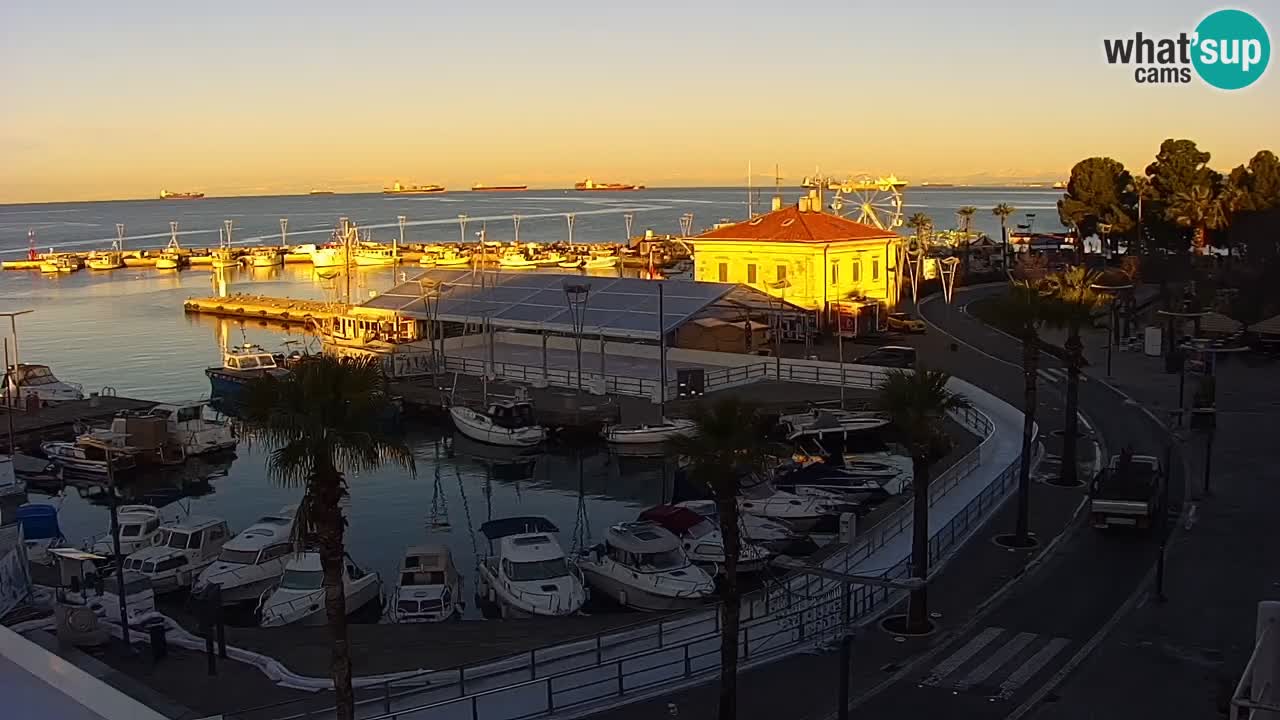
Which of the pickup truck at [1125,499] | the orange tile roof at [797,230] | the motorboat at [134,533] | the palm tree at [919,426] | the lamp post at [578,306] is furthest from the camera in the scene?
the orange tile roof at [797,230]

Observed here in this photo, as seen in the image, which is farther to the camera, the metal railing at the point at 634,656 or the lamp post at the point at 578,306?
the lamp post at the point at 578,306

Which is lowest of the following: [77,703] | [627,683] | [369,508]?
[369,508]

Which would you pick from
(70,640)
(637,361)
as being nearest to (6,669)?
(70,640)

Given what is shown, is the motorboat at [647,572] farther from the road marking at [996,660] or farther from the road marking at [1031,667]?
the road marking at [1031,667]

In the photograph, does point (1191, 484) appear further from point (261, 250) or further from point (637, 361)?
point (261, 250)

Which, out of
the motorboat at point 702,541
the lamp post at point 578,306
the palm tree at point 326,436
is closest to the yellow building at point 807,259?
the lamp post at point 578,306

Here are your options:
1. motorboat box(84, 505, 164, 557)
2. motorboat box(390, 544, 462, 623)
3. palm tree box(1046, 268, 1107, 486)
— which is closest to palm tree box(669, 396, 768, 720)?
motorboat box(390, 544, 462, 623)

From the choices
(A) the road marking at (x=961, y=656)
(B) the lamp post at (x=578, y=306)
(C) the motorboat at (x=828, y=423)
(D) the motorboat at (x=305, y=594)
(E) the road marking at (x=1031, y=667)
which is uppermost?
(B) the lamp post at (x=578, y=306)

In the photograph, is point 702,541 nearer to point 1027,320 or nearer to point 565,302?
point 1027,320
